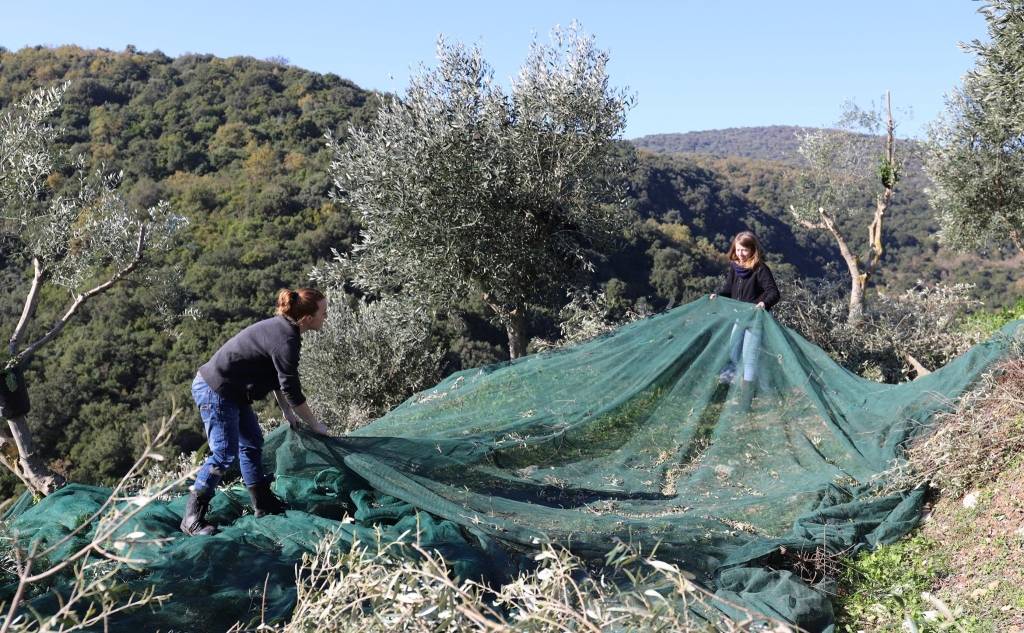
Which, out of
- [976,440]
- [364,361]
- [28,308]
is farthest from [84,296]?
[976,440]

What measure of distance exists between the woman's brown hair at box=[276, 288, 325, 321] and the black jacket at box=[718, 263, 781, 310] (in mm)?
4615

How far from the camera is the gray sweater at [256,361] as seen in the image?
5.25 m

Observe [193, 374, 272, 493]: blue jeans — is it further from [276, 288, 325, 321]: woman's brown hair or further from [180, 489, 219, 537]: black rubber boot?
[276, 288, 325, 321]: woman's brown hair

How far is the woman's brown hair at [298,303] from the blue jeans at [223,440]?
0.70m

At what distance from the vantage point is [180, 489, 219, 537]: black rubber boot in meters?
5.19

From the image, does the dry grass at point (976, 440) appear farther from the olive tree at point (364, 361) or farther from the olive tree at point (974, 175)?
the olive tree at point (364, 361)

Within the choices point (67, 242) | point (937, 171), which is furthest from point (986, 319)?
point (67, 242)

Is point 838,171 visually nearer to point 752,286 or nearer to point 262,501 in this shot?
point 752,286

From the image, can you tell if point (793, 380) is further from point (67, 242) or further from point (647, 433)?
point (67, 242)

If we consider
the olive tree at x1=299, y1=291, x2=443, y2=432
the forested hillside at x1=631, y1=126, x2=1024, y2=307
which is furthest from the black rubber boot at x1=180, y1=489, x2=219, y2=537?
the forested hillside at x1=631, y1=126, x2=1024, y2=307

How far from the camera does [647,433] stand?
6.84m

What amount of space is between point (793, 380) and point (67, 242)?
927 cm

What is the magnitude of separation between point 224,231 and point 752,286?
28.1m

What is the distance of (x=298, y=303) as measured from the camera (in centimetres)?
535
